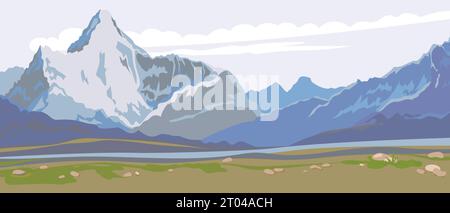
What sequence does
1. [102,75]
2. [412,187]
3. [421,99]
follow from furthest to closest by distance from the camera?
1. [102,75]
2. [421,99]
3. [412,187]

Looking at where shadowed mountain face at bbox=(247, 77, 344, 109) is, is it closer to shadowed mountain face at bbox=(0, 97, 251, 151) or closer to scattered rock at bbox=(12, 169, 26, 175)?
shadowed mountain face at bbox=(0, 97, 251, 151)

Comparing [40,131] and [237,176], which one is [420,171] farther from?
[40,131]

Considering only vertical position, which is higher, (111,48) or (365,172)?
(111,48)

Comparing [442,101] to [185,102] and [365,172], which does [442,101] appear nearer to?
[365,172]

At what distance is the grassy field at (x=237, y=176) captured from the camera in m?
22.7

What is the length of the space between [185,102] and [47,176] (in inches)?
217

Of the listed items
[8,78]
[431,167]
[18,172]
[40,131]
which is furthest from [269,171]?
[8,78]

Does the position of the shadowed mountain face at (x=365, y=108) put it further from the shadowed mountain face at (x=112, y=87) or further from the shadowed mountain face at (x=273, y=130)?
the shadowed mountain face at (x=112, y=87)

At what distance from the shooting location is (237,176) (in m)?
23.0

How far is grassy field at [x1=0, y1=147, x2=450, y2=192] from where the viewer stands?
22656mm

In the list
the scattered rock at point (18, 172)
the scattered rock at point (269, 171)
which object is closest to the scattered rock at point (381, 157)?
the scattered rock at point (269, 171)

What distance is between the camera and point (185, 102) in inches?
974

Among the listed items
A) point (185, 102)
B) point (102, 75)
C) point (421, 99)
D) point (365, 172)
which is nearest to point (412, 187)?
point (365, 172)

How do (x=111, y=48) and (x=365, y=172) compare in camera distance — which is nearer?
(x=365, y=172)
